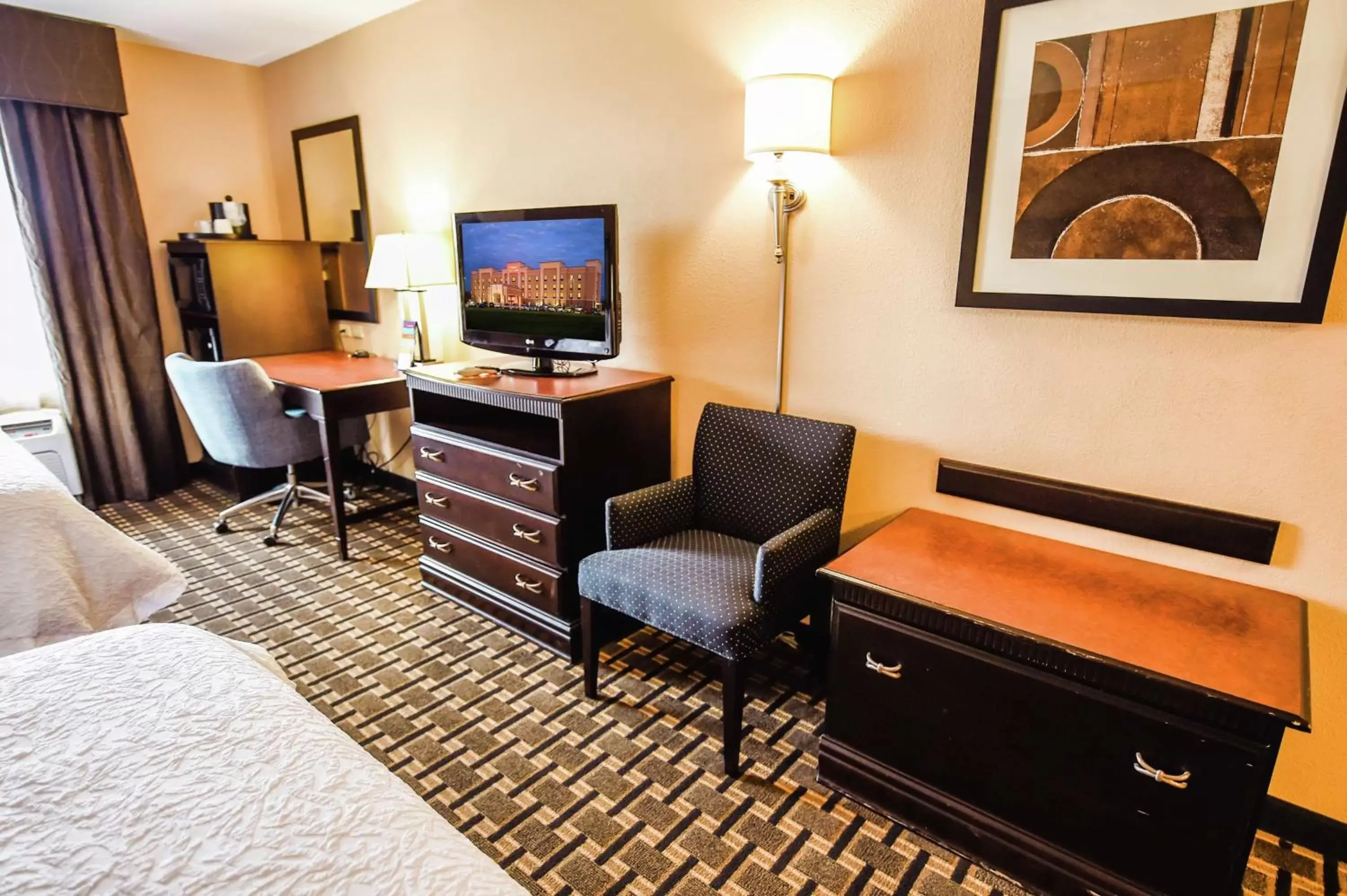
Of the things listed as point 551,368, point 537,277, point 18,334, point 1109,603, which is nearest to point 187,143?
point 18,334

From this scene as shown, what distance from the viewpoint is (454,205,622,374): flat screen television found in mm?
2391

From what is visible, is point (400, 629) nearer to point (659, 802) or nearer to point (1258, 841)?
point (659, 802)

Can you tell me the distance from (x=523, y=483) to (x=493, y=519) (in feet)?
0.88

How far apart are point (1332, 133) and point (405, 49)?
3416 millimetres

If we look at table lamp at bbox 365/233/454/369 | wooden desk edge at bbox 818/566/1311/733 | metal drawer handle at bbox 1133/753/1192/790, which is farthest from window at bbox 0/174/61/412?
metal drawer handle at bbox 1133/753/1192/790

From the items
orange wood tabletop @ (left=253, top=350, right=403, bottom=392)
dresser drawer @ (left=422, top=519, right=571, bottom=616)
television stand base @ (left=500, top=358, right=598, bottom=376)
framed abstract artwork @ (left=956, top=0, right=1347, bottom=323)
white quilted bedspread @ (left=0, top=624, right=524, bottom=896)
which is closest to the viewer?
white quilted bedspread @ (left=0, top=624, right=524, bottom=896)

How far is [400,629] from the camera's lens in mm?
2633

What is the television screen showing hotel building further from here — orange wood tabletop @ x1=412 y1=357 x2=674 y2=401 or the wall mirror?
the wall mirror

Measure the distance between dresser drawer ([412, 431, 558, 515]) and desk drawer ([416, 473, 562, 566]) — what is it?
4 cm

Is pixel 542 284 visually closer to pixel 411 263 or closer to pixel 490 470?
pixel 490 470

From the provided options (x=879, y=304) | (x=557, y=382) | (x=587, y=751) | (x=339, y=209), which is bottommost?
(x=587, y=751)

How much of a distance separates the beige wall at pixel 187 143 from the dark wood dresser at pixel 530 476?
7.70 ft

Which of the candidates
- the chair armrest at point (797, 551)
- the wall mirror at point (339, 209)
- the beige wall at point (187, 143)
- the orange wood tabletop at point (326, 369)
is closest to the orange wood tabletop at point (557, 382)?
the orange wood tabletop at point (326, 369)

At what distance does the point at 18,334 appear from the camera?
3.55 m
